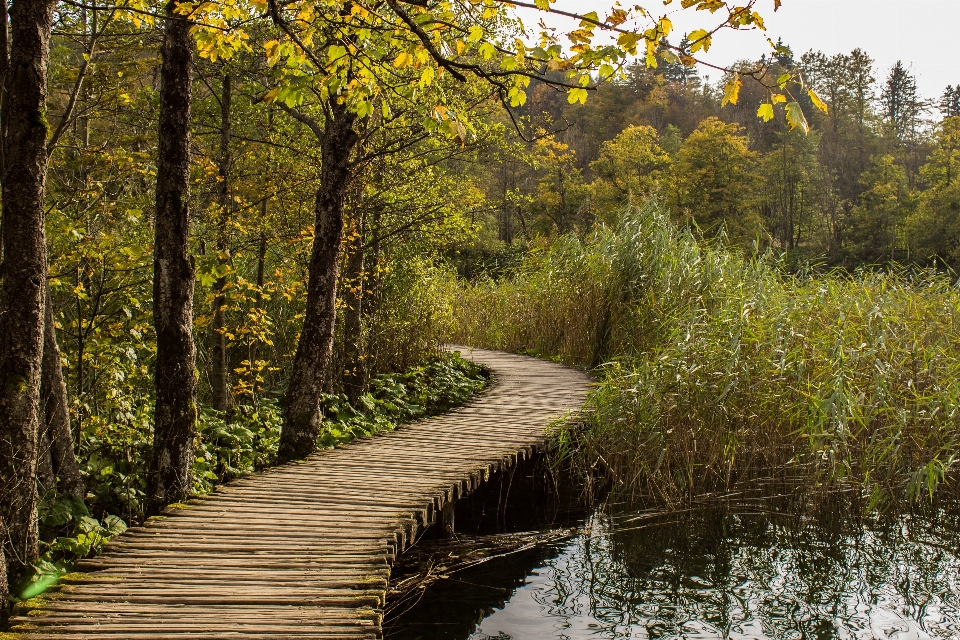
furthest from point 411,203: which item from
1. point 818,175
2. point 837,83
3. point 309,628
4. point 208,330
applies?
point 837,83

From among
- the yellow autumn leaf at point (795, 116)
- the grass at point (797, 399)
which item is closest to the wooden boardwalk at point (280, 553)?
the grass at point (797, 399)

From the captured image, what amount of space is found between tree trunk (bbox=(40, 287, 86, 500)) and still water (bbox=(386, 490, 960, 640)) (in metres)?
2.31

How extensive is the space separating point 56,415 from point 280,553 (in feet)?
5.80

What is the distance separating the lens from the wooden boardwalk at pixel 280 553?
335 centimetres

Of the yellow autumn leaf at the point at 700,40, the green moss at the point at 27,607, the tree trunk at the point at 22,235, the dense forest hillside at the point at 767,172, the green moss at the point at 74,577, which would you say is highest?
the dense forest hillside at the point at 767,172

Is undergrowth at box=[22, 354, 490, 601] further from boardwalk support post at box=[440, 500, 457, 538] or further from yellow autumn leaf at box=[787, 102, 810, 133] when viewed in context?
yellow autumn leaf at box=[787, 102, 810, 133]

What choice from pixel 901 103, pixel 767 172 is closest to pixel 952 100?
pixel 901 103

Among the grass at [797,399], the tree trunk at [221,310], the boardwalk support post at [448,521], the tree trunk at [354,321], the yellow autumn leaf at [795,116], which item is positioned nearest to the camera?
the yellow autumn leaf at [795,116]

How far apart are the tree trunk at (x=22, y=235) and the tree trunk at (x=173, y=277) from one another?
1.30 m

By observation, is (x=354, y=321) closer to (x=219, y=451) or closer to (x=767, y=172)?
(x=219, y=451)

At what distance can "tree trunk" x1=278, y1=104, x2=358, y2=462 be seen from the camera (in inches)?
250

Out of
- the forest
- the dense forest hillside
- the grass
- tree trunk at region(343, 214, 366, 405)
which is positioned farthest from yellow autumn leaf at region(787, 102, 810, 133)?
the dense forest hillside

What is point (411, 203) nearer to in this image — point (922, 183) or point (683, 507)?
point (683, 507)

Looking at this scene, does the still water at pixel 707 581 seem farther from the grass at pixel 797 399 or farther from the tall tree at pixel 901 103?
the tall tree at pixel 901 103
